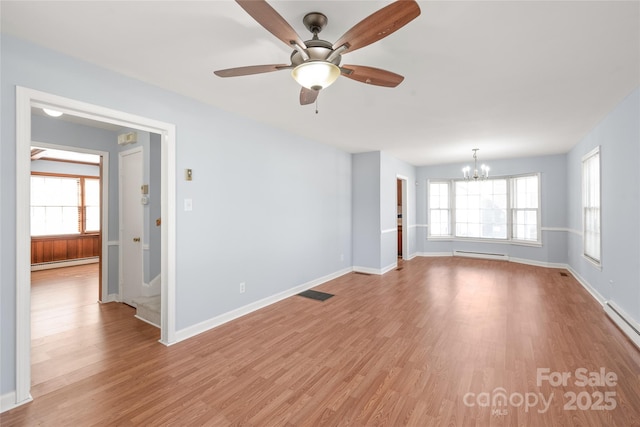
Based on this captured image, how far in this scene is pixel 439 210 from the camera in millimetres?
7875

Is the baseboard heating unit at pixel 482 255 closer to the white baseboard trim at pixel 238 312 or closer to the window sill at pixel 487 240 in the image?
the window sill at pixel 487 240

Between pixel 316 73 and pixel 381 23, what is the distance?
1.51ft

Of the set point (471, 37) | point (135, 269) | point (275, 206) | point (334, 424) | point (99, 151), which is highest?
point (471, 37)

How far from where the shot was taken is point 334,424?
1820 mm

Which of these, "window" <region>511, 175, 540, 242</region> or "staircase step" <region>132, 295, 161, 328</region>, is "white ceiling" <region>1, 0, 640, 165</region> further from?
"window" <region>511, 175, 540, 242</region>

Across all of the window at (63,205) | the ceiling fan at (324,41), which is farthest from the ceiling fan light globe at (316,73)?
the window at (63,205)

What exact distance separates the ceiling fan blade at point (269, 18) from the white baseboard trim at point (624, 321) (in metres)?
4.07

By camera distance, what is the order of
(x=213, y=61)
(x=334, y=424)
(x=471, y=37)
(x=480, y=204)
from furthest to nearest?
(x=480, y=204) < (x=213, y=61) < (x=471, y=37) < (x=334, y=424)

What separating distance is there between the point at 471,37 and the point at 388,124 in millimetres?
2022

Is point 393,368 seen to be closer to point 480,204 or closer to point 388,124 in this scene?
point 388,124

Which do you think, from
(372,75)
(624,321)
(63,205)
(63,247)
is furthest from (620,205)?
(63,205)

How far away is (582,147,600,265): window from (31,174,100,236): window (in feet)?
32.4

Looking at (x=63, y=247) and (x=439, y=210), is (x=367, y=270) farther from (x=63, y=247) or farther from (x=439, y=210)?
(x=63, y=247)

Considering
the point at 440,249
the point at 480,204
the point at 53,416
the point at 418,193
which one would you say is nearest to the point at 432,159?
the point at 418,193
